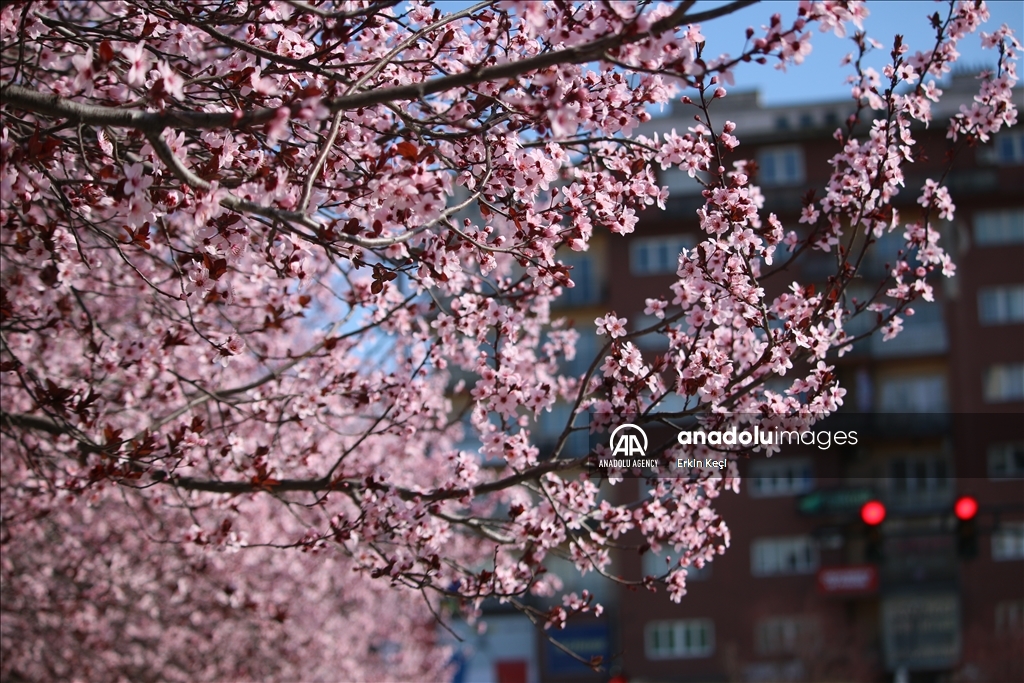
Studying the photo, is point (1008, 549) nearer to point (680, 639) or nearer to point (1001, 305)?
point (1001, 305)

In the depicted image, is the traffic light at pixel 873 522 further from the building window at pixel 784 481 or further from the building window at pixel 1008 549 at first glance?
the building window at pixel 1008 549

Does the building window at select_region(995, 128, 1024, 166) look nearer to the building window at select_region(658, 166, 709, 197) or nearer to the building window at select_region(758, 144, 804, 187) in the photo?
the building window at select_region(758, 144, 804, 187)

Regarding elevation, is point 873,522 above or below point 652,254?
below

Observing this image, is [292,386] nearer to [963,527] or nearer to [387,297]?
[387,297]

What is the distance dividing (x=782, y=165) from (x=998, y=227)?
738cm

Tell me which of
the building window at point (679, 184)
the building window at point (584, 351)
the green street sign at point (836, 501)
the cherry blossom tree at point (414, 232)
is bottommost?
the cherry blossom tree at point (414, 232)

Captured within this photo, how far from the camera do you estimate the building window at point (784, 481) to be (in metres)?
36.3

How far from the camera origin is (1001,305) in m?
36.9

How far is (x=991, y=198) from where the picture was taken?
37844 mm

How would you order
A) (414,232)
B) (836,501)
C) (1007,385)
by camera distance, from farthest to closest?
(1007,385), (836,501), (414,232)

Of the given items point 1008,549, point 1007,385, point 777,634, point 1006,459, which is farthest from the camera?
point 1007,385

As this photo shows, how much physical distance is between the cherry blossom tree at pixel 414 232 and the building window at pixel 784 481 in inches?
1147

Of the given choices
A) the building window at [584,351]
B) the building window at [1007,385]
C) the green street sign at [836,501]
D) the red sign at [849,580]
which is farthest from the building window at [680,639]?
the building window at [1007,385]

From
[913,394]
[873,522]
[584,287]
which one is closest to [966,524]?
[873,522]
